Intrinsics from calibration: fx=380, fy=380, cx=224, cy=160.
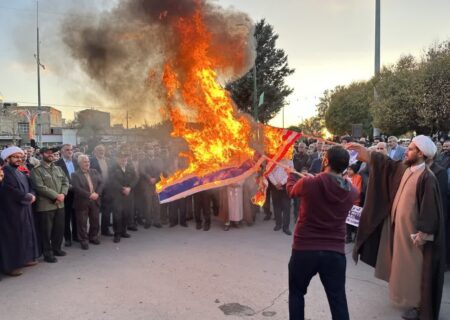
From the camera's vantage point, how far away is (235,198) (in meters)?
8.47

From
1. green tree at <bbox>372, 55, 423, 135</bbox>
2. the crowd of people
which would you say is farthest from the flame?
green tree at <bbox>372, 55, 423, 135</bbox>

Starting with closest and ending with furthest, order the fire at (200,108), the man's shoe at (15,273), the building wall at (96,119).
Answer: the man's shoe at (15,273), the fire at (200,108), the building wall at (96,119)

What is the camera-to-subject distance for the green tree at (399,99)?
20500 millimetres

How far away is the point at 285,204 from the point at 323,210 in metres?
5.15

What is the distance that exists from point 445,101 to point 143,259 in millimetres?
17785

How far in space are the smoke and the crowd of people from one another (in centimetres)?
134

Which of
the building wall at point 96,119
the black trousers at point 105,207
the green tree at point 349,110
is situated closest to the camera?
the black trousers at point 105,207

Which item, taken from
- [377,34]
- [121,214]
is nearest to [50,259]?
[121,214]

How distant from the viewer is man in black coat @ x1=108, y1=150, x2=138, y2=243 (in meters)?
7.65

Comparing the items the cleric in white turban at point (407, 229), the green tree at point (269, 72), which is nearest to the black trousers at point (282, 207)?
the cleric in white turban at point (407, 229)

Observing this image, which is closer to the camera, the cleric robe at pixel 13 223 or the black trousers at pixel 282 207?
the cleric robe at pixel 13 223

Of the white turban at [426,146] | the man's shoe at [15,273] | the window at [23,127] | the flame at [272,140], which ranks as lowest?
the man's shoe at [15,273]

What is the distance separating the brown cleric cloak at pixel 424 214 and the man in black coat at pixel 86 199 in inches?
196

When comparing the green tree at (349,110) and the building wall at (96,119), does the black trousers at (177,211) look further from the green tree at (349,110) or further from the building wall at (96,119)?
the green tree at (349,110)
